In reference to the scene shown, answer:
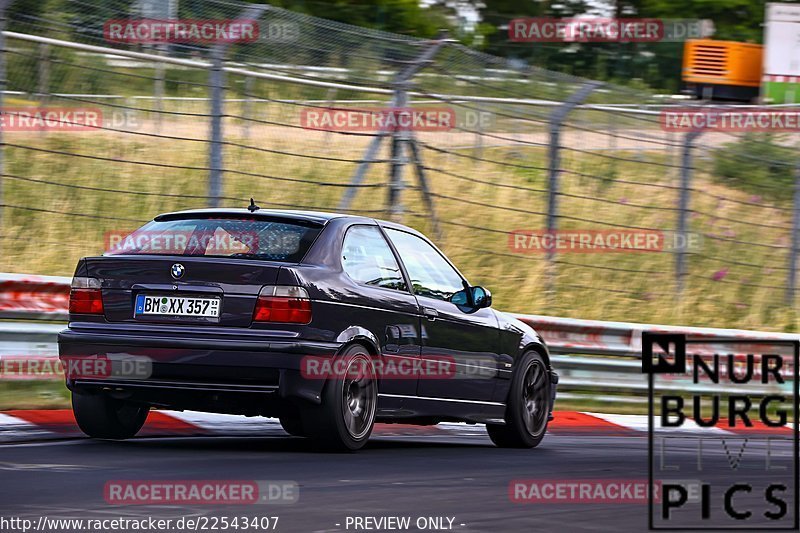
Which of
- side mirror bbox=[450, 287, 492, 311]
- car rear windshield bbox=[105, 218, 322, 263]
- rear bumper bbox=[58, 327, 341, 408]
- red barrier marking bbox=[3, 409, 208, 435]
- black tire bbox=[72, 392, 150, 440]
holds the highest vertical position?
car rear windshield bbox=[105, 218, 322, 263]

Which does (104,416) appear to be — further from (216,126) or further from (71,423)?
(216,126)

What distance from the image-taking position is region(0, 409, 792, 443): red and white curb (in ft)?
29.7

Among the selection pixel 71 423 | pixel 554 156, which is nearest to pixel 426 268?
pixel 71 423

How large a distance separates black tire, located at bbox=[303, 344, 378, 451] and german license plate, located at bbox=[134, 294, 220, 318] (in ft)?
2.38

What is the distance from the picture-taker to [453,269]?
386 inches

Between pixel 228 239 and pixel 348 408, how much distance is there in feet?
3.75

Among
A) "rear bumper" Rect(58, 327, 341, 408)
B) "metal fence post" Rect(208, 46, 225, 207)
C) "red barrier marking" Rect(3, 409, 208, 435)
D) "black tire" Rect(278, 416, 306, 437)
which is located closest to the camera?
"rear bumper" Rect(58, 327, 341, 408)

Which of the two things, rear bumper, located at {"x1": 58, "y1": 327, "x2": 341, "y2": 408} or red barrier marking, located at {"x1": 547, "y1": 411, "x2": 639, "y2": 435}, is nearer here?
rear bumper, located at {"x1": 58, "y1": 327, "x2": 341, "y2": 408}

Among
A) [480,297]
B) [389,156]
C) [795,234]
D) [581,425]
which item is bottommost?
[581,425]

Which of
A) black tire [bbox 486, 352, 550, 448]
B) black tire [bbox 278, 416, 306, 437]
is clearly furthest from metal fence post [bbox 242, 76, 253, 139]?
black tire [bbox 278, 416, 306, 437]

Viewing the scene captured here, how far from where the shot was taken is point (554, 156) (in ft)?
47.8

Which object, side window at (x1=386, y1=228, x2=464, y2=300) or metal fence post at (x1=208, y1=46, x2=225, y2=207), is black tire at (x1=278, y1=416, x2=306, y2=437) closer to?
side window at (x1=386, y1=228, x2=464, y2=300)

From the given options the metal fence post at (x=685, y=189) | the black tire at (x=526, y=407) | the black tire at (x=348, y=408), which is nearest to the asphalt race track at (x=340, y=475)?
the black tire at (x=348, y=408)

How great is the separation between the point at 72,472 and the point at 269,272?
1.53 metres
